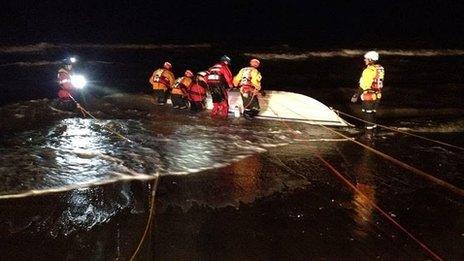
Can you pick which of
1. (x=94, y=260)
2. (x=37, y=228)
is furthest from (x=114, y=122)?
(x=94, y=260)

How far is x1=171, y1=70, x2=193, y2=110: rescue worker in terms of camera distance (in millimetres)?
10883

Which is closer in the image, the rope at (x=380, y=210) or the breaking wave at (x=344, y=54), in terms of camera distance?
the rope at (x=380, y=210)

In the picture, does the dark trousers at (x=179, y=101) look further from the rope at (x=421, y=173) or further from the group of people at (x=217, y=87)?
the rope at (x=421, y=173)

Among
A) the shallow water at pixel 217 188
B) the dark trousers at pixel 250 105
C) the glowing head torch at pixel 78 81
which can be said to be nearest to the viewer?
the shallow water at pixel 217 188

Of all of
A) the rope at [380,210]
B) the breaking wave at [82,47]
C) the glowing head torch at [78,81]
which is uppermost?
the breaking wave at [82,47]

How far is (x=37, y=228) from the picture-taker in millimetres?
4945

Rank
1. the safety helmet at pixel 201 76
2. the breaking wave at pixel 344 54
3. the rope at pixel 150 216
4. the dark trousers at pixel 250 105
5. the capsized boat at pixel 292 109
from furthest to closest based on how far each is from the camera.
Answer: the breaking wave at pixel 344 54 → the safety helmet at pixel 201 76 → the dark trousers at pixel 250 105 → the capsized boat at pixel 292 109 → the rope at pixel 150 216

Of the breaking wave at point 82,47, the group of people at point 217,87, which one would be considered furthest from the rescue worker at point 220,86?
the breaking wave at point 82,47

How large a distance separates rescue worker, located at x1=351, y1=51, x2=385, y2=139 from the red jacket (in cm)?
363

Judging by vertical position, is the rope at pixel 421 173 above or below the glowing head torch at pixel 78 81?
below

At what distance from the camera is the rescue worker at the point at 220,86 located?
9922 mm

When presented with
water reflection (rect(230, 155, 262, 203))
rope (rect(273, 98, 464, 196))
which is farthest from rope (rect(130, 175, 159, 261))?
rope (rect(273, 98, 464, 196))

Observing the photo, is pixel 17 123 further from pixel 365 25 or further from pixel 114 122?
pixel 365 25

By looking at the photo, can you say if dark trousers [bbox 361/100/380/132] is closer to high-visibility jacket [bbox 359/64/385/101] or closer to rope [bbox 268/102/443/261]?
high-visibility jacket [bbox 359/64/385/101]
